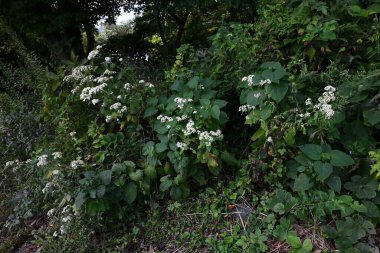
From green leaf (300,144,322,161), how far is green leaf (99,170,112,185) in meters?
1.30

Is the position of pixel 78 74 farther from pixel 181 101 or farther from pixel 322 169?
pixel 322 169

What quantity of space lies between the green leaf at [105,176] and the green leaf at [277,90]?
1.23m

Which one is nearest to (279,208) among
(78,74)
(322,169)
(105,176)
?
(322,169)

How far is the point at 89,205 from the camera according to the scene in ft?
8.27

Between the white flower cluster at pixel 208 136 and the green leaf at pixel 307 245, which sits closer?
the green leaf at pixel 307 245

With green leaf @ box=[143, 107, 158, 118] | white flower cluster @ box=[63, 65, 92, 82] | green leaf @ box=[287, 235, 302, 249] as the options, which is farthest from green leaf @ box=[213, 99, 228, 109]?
white flower cluster @ box=[63, 65, 92, 82]

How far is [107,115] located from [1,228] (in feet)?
4.62

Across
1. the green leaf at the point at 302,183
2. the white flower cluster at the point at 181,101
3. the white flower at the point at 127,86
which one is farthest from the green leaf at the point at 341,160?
the white flower at the point at 127,86

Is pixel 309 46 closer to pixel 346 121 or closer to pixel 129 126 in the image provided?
pixel 346 121

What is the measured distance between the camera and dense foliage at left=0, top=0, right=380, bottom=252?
233 centimetres

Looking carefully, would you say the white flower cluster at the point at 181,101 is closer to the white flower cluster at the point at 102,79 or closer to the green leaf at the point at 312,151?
the white flower cluster at the point at 102,79

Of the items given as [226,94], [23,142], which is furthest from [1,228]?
[226,94]

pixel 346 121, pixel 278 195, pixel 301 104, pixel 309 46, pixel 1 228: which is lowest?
pixel 1 228

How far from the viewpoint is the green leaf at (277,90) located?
2.40 m
